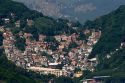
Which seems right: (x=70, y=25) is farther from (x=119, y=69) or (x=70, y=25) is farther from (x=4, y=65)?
(x=4, y=65)

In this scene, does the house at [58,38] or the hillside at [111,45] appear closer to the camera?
the hillside at [111,45]

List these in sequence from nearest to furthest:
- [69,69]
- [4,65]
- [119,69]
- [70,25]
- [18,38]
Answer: [4,65]
[119,69]
[69,69]
[18,38]
[70,25]

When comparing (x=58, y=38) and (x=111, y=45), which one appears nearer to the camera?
(x=111, y=45)

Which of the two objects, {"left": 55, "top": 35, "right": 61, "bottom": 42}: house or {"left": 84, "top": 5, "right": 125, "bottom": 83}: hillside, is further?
{"left": 55, "top": 35, "right": 61, "bottom": 42}: house

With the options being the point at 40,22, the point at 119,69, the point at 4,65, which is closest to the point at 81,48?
the point at 40,22

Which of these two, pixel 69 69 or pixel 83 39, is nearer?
pixel 69 69

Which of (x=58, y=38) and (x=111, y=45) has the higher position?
(x=58, y=38)

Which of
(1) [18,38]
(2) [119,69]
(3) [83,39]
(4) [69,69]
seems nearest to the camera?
(2) [119,69]
